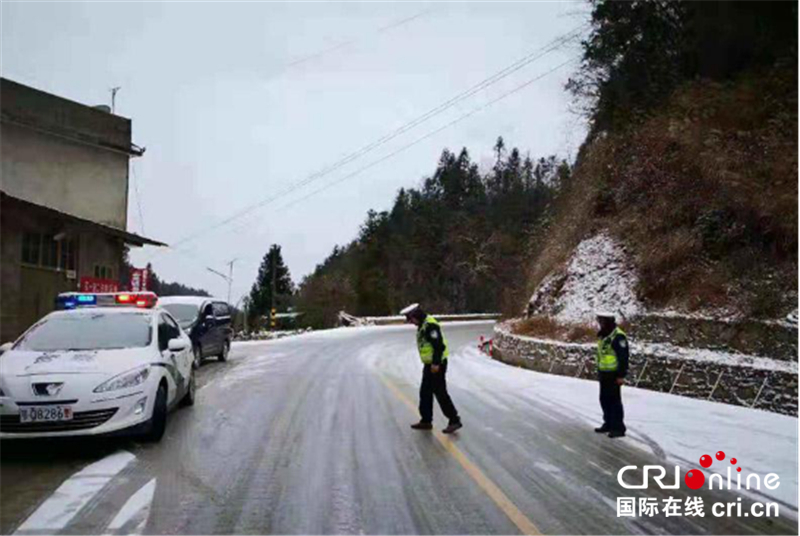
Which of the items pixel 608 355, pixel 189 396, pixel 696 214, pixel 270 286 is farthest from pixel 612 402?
pixel 270 286

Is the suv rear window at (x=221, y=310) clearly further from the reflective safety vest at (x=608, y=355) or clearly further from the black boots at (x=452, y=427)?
the reflective safety vest at (x=608, y=355)

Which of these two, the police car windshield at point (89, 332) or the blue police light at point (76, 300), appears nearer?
the police car windshield at point (89, 332)

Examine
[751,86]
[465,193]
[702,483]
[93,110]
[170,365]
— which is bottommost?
[702,483]

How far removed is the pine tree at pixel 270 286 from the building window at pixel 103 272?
53.8 m

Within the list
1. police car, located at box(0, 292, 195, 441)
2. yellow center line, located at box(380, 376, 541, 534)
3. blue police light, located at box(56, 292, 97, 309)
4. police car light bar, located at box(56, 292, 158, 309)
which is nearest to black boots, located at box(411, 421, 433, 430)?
yellow center line, located at box(380, 376, 541, 534)

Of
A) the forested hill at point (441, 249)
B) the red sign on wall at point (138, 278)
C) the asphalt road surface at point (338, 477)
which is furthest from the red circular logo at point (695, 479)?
the forested hill at point (441, 249)

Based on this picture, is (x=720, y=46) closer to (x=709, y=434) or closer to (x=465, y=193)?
(x=709, y=434)

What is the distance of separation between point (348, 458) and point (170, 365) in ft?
9.07

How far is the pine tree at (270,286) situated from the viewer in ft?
275

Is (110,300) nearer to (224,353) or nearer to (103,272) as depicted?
(224,353)

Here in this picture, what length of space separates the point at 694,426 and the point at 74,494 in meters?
7.55

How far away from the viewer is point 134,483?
604 centimetres

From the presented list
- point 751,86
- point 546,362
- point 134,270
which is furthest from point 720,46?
point 134,270

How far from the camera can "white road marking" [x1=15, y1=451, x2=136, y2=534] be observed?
501 centimetres
